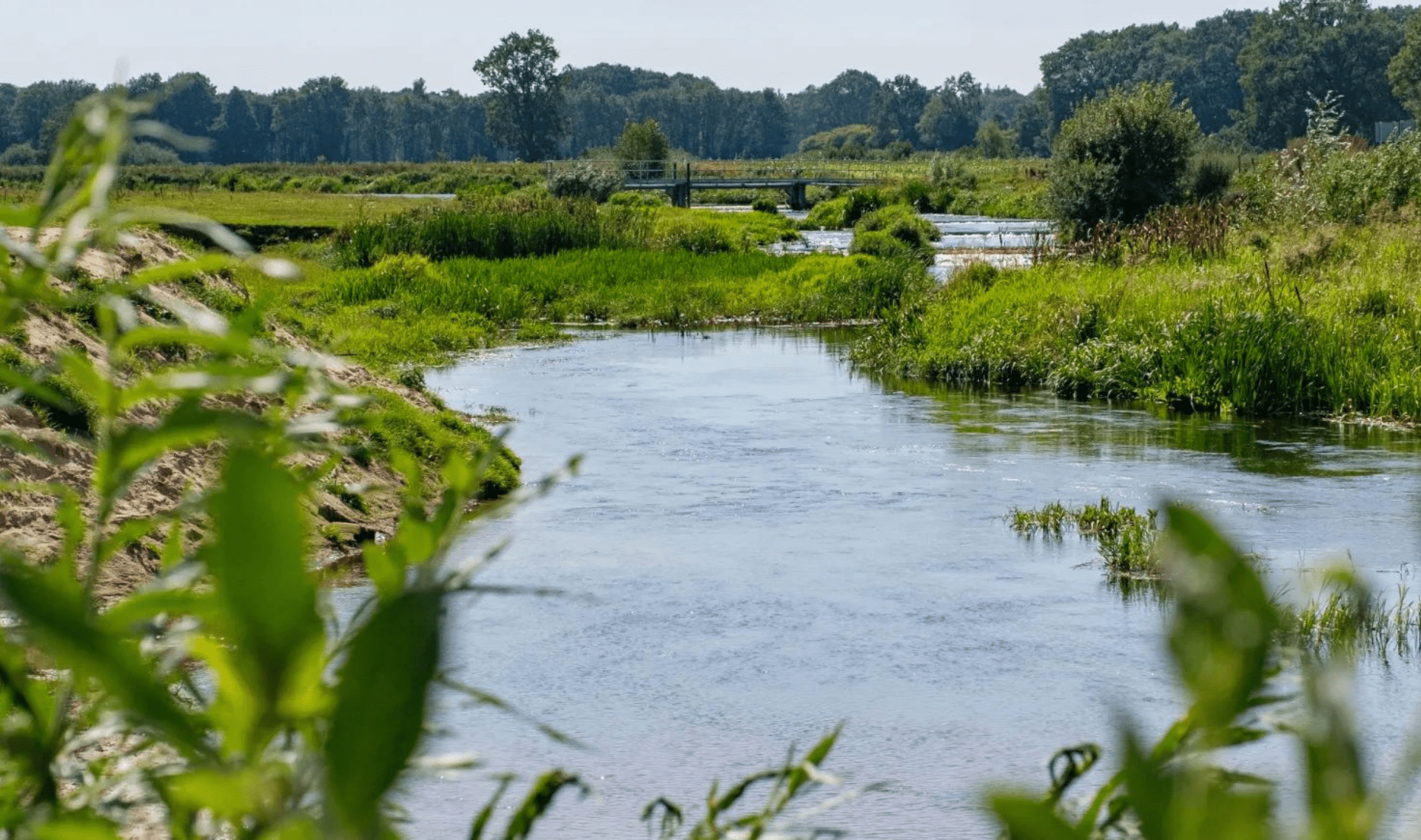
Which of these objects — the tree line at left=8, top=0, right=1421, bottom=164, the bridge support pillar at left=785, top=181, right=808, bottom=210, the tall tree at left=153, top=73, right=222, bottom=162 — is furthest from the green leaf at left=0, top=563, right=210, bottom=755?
the tall tree at left=153, top=73, right=222, bottom=162

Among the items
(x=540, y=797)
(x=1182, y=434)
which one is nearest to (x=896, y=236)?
(x=1182, y=434)

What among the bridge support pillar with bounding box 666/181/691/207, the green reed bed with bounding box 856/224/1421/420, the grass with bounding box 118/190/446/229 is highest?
the bridge support pillar with bounding box 666/181/691/207

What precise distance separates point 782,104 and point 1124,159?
169 meters

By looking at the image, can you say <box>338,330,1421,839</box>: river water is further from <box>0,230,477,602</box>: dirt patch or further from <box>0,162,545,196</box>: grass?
<box>0,162,545,196</box>: grass

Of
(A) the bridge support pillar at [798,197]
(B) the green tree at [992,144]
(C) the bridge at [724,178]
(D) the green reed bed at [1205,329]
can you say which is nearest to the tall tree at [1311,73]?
(B) the green tree at [992,144]

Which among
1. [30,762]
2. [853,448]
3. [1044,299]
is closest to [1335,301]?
[1044,299]

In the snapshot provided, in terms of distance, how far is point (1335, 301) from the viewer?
51.9 ft

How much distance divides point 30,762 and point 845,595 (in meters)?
7.97

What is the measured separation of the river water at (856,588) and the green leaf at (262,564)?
2.37 meters

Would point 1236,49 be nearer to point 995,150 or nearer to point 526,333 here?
point 995,150

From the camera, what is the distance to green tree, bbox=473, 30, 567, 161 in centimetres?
12788

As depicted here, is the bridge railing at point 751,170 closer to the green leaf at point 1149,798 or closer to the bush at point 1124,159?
the bush at point 1124,159

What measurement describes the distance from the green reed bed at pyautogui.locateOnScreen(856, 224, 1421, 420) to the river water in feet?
2.37

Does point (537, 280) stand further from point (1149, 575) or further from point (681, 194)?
point (681, 194)
